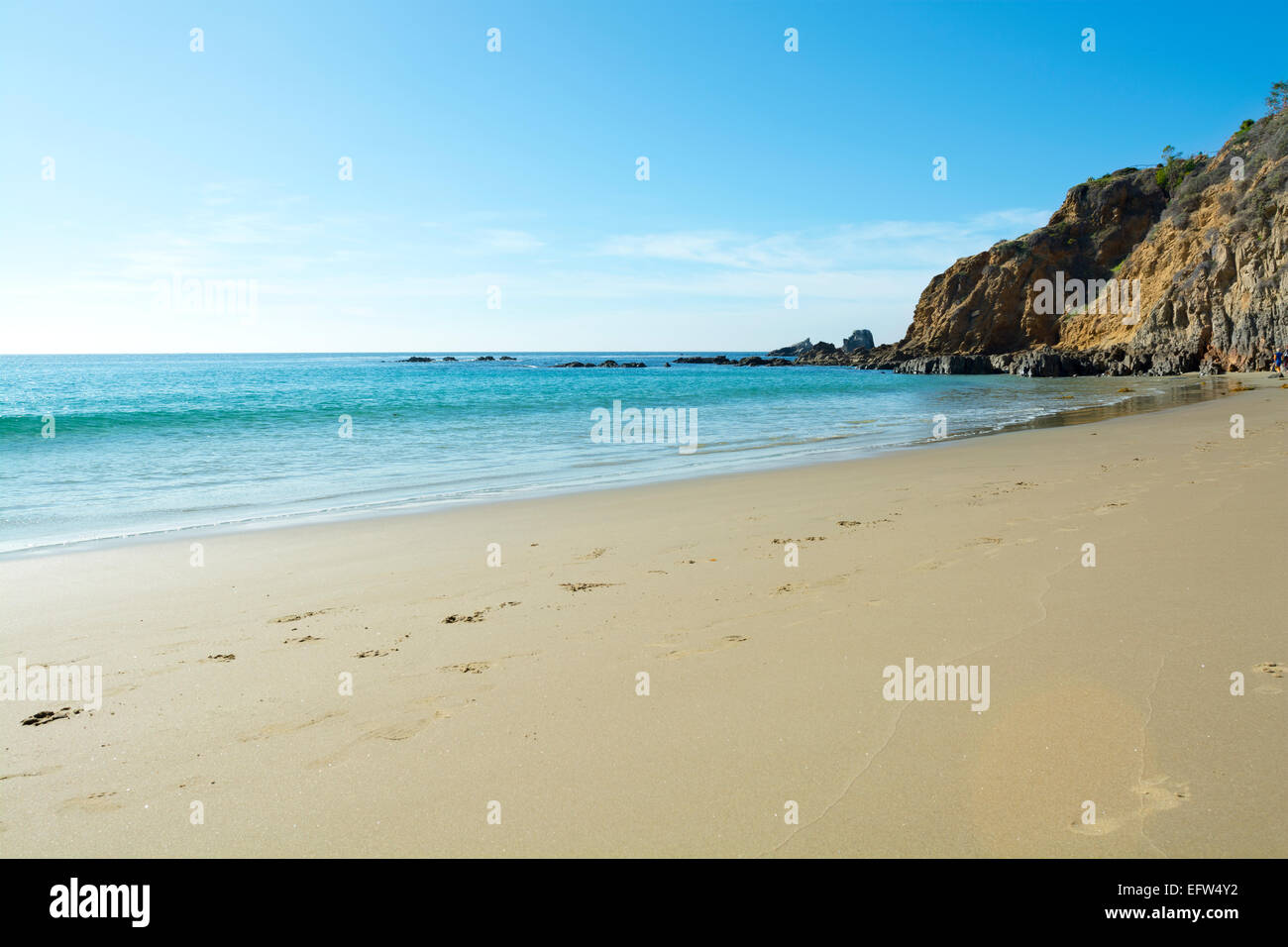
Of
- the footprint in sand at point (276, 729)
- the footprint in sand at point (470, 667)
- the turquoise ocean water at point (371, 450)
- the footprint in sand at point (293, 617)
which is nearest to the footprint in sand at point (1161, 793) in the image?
the footprint in sand at point (470, 667)

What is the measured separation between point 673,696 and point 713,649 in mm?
725

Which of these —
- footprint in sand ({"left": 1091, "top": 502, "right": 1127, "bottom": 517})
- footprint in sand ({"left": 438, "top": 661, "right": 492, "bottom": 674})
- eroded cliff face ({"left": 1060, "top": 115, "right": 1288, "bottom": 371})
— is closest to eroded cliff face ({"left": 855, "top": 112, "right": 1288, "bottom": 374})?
eroded cliff face ({"left": 1060, "top": 115, "right": 1288, "bottom": 371})

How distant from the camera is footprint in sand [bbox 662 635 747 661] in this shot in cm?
455

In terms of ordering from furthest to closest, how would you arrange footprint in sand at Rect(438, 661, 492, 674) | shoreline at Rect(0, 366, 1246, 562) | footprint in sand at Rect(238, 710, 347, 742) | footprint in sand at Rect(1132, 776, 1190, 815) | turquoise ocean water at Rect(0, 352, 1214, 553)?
turquoise ocean water at Rect(0, 352, 1214, 553)
shoreline at Rect(0, 366, 1246, 562)
footprint in sand at Rect(438, 661, 492, 674)
footprint in sand at Rect(238, 710, 347, 742)
footprint in sand at Rect(1132, 776, 1190, 815)

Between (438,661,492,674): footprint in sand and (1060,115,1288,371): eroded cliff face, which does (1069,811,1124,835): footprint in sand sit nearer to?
(438,661,492,674): footprint in sand

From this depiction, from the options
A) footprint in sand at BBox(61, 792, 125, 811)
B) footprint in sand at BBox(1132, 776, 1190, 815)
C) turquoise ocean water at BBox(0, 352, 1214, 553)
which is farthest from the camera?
turquoise ocean water at BBox(0, 352, 1214, 553)

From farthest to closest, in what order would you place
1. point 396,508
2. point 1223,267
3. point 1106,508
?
point 1223,267, point 396,508, point 1106,508

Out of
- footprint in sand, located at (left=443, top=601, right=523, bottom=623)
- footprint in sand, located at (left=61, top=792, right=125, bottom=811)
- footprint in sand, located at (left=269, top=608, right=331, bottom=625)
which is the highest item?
footprint in sand, located at (left=443, top=601, right=523, bottom=623)

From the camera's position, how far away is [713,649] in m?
4.63

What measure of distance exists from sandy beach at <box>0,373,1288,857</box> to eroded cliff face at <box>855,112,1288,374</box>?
39.2 meters

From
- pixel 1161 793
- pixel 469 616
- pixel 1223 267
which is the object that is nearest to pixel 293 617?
pixel 469 616

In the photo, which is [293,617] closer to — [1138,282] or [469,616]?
Answer: [469,616]

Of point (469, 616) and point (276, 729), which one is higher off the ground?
point (469, 616)

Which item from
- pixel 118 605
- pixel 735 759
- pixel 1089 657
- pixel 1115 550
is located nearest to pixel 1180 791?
pixel 1089 657
